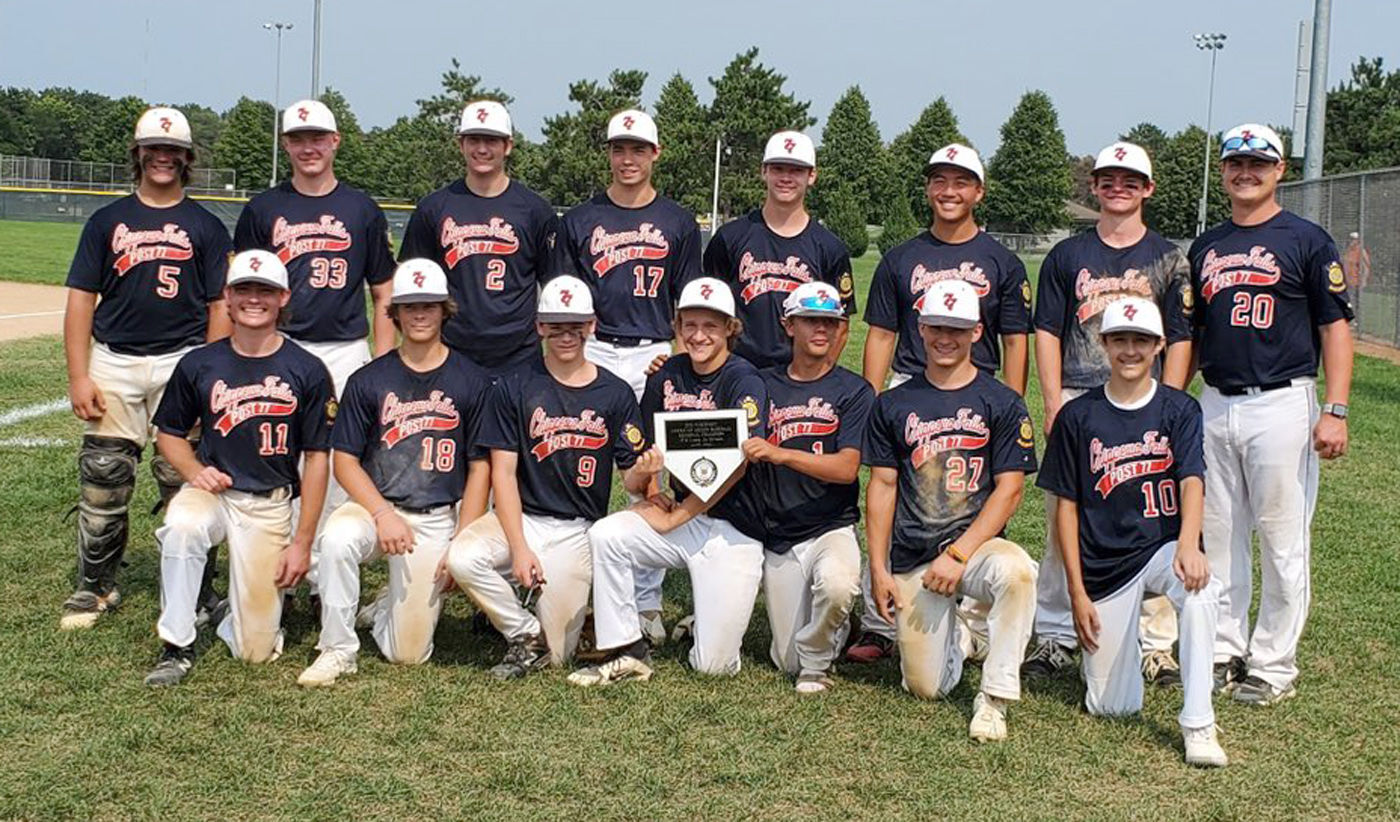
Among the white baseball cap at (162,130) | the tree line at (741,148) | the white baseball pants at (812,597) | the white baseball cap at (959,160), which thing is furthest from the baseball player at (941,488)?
the tree line at (741,148)

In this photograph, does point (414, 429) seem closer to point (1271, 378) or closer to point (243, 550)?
point (243, 550)

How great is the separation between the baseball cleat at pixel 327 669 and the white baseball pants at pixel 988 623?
224cm

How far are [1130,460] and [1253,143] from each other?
4.48 feet

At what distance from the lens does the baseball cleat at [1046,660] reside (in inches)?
230

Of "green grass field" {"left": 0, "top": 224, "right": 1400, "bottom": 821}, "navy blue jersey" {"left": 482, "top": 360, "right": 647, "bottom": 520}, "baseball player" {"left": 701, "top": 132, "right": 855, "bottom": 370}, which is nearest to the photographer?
"green grass field" {"left": 0, "top": 224, "right": 1400, "bottom": 821}

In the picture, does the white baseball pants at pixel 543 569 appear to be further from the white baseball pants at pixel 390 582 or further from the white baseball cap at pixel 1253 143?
the white baseball cap at pixel 1253 143

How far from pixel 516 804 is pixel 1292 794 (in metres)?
2.56

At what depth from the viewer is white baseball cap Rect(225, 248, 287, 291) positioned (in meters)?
5.67

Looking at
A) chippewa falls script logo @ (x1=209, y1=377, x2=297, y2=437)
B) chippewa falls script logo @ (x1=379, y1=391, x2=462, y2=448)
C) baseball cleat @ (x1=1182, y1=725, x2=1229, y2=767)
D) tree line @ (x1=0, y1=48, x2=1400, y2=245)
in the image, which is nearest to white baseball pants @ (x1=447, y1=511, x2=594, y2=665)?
chippewa falls script logo @ (x1=379, y1=391, x2=462, y2=448)

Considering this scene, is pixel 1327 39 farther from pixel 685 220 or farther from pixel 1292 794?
pixel 1292 794

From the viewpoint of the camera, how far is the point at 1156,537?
533 cm

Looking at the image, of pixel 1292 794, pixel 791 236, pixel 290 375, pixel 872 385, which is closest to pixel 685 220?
pixel 791 236

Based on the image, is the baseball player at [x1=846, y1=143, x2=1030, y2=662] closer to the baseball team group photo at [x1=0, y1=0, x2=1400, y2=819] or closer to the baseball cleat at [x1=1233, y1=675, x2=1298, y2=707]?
the baseball team group photo at [x1=0, y1=0, x2=1400, y2=819]

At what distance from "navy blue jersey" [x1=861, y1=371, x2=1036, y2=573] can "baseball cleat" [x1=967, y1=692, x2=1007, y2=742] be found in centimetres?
67
